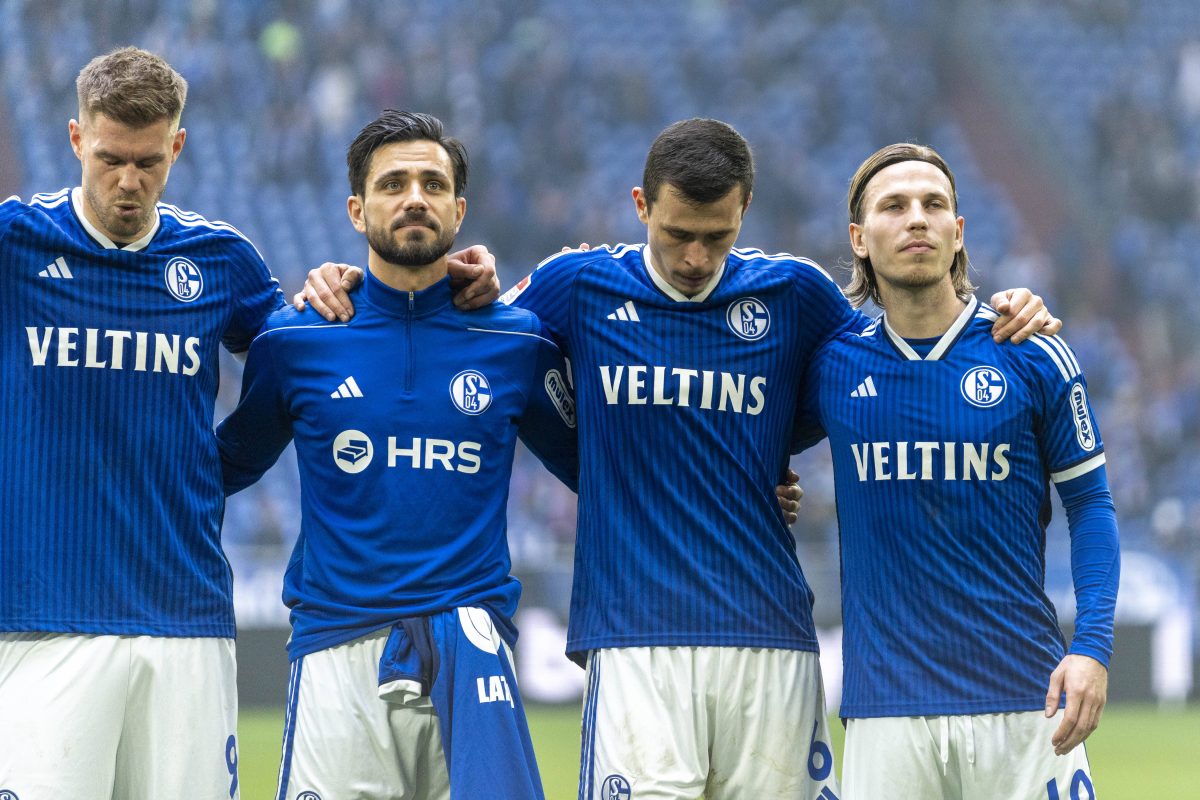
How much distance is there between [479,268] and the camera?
3932mm

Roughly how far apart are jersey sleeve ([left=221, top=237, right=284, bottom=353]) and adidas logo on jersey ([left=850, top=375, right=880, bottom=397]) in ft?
4.97

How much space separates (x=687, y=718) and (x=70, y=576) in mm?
1510

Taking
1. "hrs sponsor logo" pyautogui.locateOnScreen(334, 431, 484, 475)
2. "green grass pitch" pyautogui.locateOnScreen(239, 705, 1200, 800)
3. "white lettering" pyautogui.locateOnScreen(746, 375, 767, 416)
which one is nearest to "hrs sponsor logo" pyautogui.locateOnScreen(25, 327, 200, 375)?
"hrs sponsor logo" pyautogui.locateOnScreen(334, 431, 484, 475)

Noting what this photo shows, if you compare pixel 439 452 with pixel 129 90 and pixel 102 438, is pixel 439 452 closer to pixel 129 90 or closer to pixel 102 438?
pixel 102 438

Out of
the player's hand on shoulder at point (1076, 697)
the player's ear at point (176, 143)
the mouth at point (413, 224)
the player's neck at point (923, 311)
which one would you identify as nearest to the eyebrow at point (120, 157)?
the player's ear at point (176, 143)

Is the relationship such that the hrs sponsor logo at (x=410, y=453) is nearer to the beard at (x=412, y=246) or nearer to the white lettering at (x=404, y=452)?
the white lettering at (x=404, y=452)

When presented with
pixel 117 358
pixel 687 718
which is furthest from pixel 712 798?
pixel 117 358

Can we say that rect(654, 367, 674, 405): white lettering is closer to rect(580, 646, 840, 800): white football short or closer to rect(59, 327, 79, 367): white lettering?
rect(580, 646, 840, 800): white football short

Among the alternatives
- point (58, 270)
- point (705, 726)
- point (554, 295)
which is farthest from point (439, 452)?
point (58, 270)

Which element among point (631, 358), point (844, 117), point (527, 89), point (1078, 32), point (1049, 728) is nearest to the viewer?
point (1049, 728)

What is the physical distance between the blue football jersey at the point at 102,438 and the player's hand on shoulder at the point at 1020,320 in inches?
77.4

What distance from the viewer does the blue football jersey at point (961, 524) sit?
142 inches

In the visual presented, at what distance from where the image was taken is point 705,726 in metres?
3.74

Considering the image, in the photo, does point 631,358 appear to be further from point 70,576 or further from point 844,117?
point 844,117
